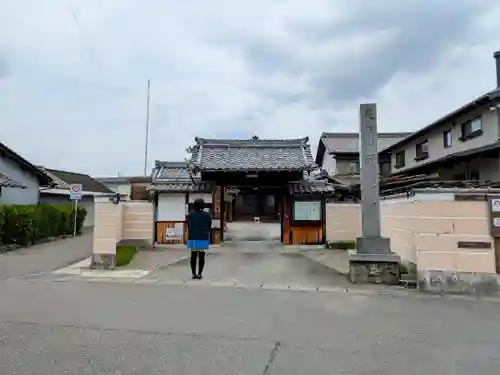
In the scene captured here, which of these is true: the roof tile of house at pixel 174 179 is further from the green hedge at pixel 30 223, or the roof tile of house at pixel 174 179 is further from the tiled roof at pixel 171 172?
the green hedge at pixel 30 223

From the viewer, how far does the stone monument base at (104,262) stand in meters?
10.5

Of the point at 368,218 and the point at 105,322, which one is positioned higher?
the point at 368,218

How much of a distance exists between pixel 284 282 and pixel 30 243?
11.8 meters

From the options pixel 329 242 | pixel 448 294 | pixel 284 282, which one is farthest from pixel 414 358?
pixel 329 242

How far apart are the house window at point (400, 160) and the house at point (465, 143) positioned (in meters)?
2.16

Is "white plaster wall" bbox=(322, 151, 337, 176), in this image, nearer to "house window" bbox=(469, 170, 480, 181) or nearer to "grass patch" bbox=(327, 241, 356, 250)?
"house window" bbox=(469, 170, 480, 181)

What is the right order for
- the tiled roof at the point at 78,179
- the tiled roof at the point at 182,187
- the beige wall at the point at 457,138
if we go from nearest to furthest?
the tiled roof at the point at 182,187 → the beige wall at the point at 457,138 → the tiled roof at the point at 78,179

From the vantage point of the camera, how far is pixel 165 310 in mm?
6148

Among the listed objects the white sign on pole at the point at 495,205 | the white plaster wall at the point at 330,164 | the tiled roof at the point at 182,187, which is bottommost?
the white sign on pole at the point at 495,205

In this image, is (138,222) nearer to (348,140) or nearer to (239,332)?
(239,332)

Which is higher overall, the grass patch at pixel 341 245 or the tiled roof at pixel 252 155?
the tiled roof at pixel 252 155

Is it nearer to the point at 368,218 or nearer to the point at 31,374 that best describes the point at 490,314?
the point at 368,218

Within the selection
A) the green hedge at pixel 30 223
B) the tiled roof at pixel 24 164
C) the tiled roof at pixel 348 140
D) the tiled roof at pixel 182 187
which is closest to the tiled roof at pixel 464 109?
the tiled roof at pixel 348 140

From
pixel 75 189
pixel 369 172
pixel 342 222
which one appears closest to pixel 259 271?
pixel 369 172
